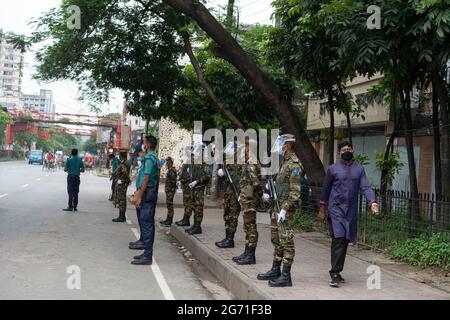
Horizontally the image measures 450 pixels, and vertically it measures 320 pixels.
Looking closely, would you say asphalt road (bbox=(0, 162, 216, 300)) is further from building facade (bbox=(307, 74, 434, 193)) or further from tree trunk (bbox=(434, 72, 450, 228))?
building facade (bbox=(307, 74, 434, 193))

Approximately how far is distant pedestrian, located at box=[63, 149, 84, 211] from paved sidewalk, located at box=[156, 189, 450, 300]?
5.58m

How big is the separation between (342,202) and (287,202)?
74 centimetres

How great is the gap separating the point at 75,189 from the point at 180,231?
514 cm

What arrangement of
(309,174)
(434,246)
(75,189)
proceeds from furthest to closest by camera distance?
1. (75,189)
2. (309,174)
3. (434,246)

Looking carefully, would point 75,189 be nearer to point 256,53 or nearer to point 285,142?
point 256,53

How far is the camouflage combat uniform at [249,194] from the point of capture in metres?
8.03

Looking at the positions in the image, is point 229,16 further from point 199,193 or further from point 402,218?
point 402,218

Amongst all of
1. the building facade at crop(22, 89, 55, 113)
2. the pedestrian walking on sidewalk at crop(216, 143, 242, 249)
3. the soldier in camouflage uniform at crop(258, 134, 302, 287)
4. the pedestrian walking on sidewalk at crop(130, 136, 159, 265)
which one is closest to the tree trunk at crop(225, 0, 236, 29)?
the pedestrian walking on sidewalk at crop(216, 143, 242, 249)

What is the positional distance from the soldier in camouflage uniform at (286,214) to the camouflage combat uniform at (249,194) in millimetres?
1082

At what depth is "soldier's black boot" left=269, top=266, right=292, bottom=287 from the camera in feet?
21.0

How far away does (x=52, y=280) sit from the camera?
690 cm

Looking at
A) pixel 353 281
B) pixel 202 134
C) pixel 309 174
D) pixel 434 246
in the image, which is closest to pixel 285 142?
pixel 353 281
